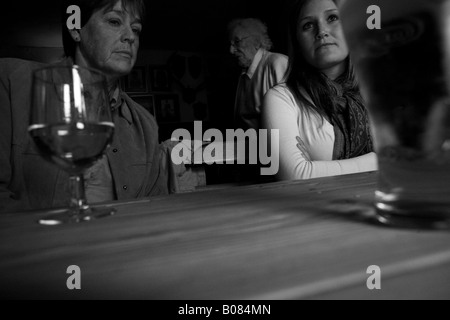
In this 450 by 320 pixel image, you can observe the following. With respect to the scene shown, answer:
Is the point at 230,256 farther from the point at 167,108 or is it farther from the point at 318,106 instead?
the point at 167,108

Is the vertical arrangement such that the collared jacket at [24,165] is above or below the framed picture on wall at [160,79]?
below

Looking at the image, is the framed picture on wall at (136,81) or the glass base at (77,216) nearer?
the glass base at (77,216)

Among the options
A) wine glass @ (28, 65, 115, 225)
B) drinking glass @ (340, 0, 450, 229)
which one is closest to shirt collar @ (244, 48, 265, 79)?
wine glass @ (28, 65, 115, 225)

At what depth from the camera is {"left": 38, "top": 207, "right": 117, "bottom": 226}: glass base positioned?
0.33 m

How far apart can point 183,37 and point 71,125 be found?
18.6 ft

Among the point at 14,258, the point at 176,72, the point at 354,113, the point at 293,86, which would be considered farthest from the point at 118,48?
the point at 176,72

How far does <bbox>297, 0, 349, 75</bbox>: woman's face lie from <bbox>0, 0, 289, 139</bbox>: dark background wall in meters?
3.33

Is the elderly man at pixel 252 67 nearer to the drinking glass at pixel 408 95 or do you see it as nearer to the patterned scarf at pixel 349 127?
the patterned scarf at pixel 349 127

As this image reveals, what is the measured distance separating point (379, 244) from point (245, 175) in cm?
185

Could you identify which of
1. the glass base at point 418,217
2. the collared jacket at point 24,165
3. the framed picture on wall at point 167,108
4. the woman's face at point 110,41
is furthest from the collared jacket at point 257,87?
the framed picture on wall at point 167,108

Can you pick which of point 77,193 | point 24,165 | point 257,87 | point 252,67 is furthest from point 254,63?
point 77,193

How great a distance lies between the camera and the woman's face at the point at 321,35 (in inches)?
51.2

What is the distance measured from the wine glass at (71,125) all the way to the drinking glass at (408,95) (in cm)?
23

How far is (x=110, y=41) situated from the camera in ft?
4.11
